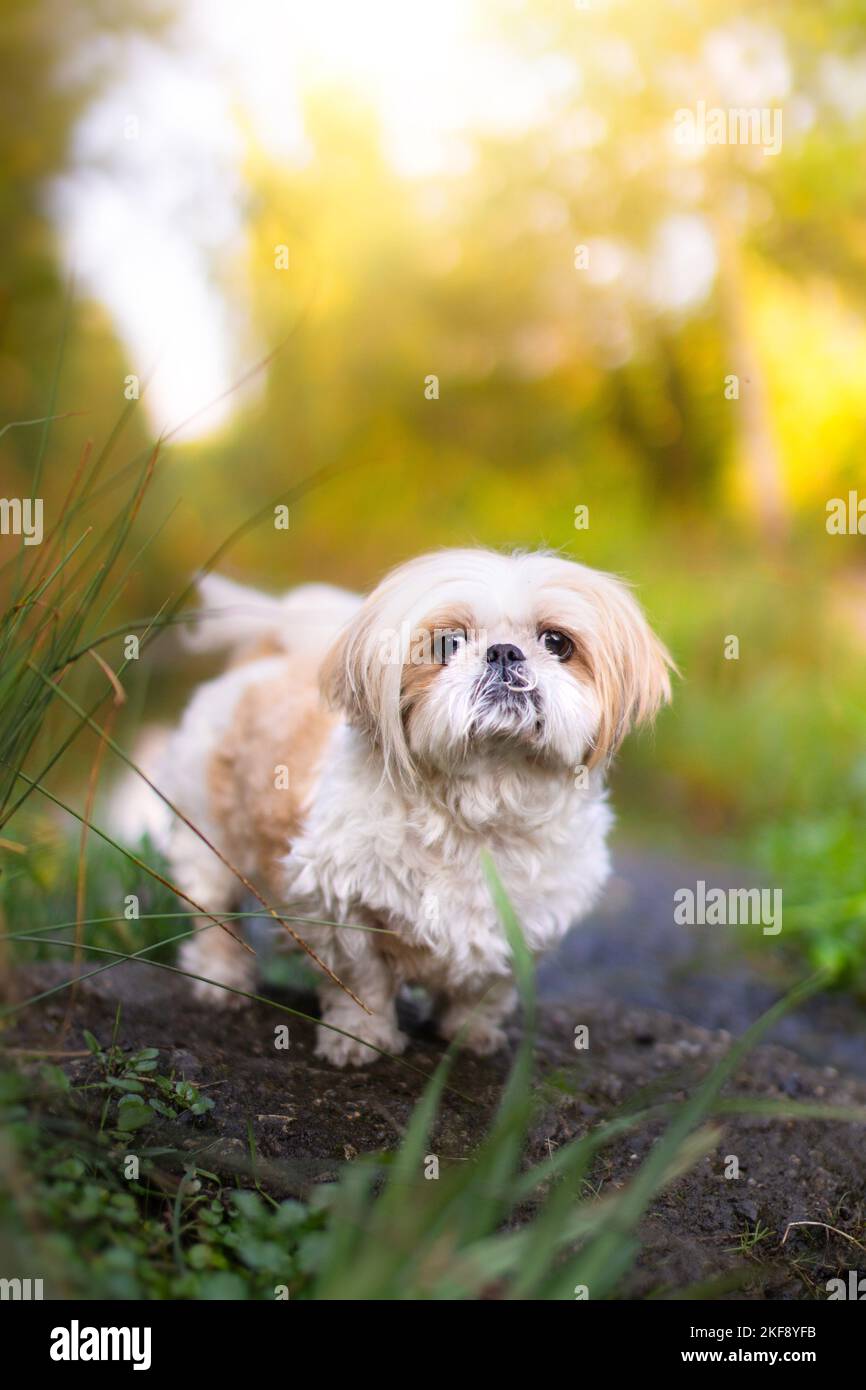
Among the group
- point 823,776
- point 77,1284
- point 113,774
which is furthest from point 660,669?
point 823,776

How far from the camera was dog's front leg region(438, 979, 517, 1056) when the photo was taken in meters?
2.73

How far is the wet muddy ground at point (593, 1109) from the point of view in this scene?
84.4 inches

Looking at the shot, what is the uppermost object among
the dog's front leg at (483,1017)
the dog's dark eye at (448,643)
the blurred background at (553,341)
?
the blurred background at (553,341)

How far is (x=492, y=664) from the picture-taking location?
2.29 metres

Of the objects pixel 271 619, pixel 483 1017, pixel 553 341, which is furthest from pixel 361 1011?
pixel 553 341

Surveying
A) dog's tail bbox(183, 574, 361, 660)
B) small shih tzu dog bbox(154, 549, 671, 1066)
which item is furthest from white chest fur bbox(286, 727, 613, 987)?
dog's tail bbox(183, 574, 361, 660)

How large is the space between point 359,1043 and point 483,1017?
1.12 feet

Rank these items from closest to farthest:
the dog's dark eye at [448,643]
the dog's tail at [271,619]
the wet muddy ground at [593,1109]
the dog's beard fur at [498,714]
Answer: the wet muddy ground at [593,1109], the dog's beard fur at [498,714], the dog's dark eye at [448,643], the dog's tail at [271,619]

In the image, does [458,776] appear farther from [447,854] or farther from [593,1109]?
[593,1109]

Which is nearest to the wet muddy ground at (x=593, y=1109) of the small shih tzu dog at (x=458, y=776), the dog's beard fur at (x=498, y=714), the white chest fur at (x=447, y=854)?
the small shih tzu dog at (x=458, y=776)

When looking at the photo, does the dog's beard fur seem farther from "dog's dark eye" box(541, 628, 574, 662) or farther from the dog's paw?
the dog's paw

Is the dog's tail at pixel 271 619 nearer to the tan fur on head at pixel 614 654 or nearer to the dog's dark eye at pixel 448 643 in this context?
the dog's dark eye at pixel 448 643

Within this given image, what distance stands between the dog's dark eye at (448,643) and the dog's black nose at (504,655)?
3.7 inches

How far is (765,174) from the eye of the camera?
28.1ft
